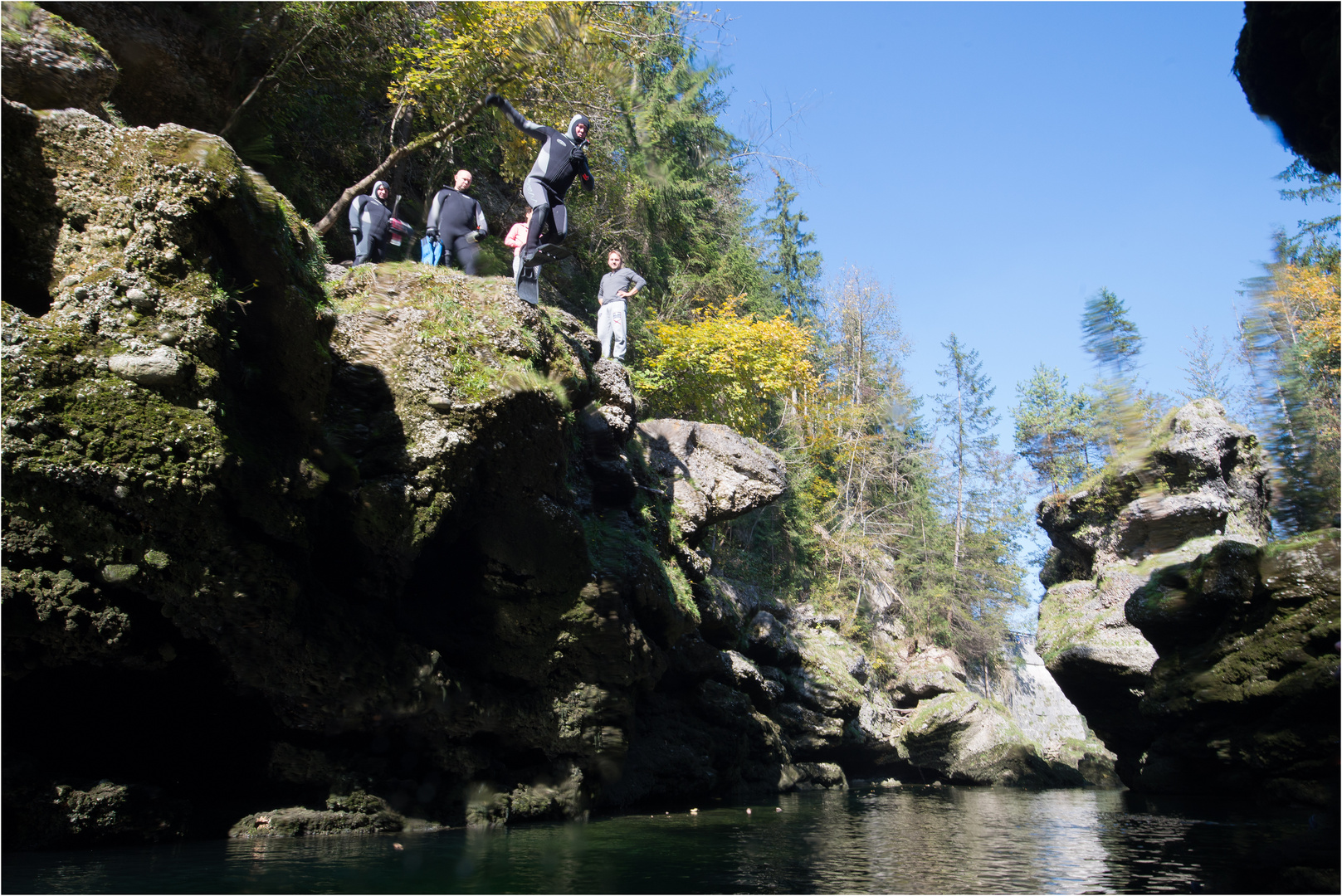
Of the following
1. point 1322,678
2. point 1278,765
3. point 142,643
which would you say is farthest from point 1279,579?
point 142,643

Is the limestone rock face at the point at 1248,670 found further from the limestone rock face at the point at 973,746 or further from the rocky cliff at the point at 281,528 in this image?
the limestone rock face at the point at 973,746

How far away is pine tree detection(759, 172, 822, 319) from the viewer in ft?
117

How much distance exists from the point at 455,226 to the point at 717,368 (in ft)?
27.1

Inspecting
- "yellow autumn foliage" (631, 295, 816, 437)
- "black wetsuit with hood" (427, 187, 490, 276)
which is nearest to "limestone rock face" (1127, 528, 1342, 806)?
"yellow autumn foliage" (631, 295, 816, 437)

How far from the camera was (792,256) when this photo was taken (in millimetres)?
36094

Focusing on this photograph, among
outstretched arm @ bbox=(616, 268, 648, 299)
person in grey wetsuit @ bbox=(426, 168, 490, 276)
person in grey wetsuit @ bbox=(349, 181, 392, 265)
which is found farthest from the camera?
outstretched arm @ bbox=(616, 268, 648, 299)

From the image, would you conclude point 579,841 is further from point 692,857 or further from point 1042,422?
point 1042,422

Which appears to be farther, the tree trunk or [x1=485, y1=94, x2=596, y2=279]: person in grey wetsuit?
the tree trunk

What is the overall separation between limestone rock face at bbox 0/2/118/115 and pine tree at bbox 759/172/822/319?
102ft

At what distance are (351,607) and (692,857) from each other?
12.6 feet

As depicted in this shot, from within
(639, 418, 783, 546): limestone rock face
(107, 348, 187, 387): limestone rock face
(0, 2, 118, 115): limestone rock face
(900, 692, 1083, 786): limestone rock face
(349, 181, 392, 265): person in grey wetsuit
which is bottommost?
(900, 692, 1083, 786): limestone rock face

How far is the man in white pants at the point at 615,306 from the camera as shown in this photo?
12.2 metres

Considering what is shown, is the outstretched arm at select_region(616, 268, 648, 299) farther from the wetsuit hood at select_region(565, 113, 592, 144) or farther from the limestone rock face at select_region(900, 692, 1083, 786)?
the limestone rock face at select_region(900, 692, 1083, 786)

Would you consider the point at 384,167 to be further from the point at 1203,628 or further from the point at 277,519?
the point at 1203,628
